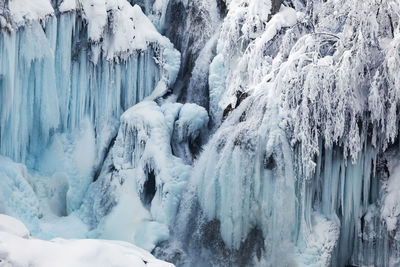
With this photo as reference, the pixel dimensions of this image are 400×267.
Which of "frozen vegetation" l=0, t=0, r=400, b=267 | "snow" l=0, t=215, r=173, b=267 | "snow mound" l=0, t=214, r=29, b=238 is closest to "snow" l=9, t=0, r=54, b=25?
"frozen vegetation" l=0, t=0, r=400, b=267

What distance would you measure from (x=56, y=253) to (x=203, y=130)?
7.01 m

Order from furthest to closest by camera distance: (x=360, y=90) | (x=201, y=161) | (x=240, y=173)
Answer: (x=201, y=161)
(x=240, y=173)
(x=360, y=90)

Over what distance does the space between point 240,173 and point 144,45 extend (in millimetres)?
4609

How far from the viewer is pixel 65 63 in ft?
40.8

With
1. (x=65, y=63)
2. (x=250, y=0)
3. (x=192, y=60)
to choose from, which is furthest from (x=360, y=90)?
(x=65, y=63)

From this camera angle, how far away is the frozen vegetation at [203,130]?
29.3 feet

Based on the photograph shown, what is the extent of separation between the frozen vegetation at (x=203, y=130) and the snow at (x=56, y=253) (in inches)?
0.9

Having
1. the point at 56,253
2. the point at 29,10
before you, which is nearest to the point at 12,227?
the point at 56,253

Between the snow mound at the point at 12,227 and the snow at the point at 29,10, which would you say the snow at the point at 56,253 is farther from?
the snow at the point at 29,10

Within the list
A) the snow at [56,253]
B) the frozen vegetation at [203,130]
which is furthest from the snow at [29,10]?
the snow at [56,253]

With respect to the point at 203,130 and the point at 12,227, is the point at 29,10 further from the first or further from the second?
the point at 12,227

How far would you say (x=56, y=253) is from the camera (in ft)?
17.4

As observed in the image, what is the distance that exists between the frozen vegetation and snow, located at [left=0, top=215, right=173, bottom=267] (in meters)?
0.02

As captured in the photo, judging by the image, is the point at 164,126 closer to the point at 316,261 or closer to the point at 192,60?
the point at 192,60
